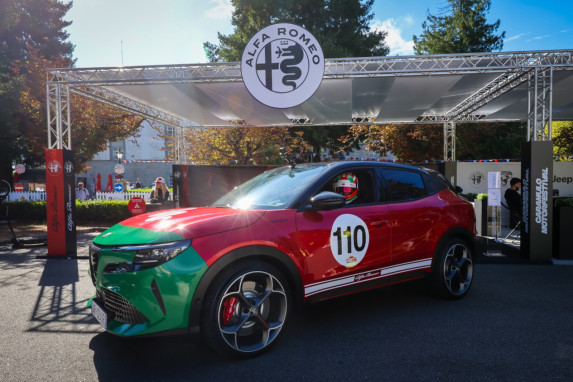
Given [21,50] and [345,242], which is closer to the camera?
[345,242]

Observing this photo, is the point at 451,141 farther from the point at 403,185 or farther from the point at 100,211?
the point at 100,211

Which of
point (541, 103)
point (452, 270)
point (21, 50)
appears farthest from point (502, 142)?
point (21, 50)

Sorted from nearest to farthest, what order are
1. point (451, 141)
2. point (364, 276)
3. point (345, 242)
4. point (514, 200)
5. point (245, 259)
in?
point (245, 259)
point (345, 242)
point (364, 276)
point (514, 200)
point (451, 141)

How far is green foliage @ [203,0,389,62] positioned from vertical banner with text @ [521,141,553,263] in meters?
17.1

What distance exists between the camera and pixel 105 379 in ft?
9.34

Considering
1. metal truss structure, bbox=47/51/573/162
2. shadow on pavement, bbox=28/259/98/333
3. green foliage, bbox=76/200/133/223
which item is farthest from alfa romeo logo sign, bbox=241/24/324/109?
green foliage, bbox=76/200/133/223

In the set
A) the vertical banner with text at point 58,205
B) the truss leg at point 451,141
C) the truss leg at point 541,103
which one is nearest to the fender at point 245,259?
the vertical banner with text at point 58,205

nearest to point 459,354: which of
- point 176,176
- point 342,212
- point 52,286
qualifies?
point 342,212

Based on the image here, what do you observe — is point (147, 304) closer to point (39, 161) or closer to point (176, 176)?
point (176, 176)

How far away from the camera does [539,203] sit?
7465 millimetres

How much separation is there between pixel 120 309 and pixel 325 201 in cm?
183

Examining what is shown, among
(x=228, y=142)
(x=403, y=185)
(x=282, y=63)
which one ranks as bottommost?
(x=403, y=185)

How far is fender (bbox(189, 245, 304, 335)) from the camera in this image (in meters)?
2.86

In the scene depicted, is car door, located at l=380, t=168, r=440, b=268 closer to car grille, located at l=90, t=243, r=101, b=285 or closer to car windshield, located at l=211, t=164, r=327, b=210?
car windshield, located at l=211, t=164, r=327, b=210
